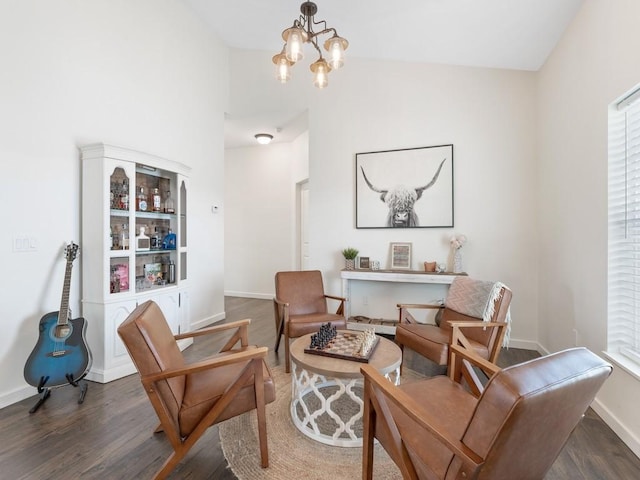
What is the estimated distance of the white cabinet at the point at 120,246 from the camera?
268cm

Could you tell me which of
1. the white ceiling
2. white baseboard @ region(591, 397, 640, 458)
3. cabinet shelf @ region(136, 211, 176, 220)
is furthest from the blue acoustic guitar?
white baseboard @ region(591, 397, 640, 458)

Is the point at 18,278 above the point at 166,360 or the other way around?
above

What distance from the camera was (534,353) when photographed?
339cm

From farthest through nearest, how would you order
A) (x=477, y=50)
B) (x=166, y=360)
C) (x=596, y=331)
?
(x=477, y=50)
(x=596, y=331)
(x=166, y=360)

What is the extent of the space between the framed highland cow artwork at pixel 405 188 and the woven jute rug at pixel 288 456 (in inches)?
104

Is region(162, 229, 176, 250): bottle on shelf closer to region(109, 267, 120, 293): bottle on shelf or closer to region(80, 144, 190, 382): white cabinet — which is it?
region(80, 144, 190, 382): white cabinet

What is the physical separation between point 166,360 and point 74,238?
6.02 ft

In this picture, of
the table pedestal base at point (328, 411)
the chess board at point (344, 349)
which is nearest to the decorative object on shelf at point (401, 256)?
the chess board at point (344, 349)

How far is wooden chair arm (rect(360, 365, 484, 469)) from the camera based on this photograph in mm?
974

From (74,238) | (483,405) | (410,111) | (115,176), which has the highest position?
(410,111)

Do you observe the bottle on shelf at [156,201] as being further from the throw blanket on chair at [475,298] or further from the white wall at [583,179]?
the white wall at [583,179]

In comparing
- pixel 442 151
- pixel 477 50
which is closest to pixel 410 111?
pixel 442 151

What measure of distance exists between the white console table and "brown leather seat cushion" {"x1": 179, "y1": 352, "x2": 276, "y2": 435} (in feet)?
7.17

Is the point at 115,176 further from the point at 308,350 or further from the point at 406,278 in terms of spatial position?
the point at 406,278
